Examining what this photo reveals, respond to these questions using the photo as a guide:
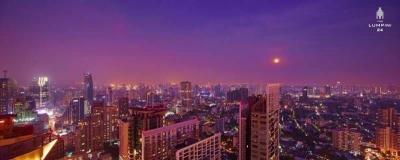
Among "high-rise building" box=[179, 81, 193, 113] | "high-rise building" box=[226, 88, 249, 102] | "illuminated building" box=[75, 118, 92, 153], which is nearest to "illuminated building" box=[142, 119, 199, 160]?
"illuminated building" box=[75, 118, 92, 153]

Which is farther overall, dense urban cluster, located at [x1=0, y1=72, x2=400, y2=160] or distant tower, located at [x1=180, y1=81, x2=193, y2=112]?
distant tower, located at [x1=180, y1=81, x2=193, y2=112]

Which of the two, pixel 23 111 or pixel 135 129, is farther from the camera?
pixel 23 111

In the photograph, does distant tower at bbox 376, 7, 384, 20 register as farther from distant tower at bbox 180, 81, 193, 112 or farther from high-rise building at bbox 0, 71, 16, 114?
distant tower at bbox 180, 81, 193, 112

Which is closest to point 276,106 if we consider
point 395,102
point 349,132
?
point 349,132

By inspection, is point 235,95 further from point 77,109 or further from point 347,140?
point 77,109

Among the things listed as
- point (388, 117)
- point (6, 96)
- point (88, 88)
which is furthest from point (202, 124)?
point (88, 88)

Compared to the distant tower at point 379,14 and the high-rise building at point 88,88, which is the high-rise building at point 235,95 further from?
the distant tower at point 379,14
